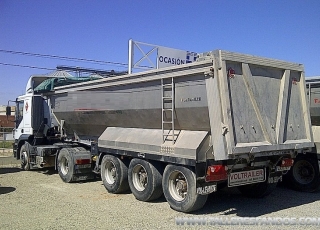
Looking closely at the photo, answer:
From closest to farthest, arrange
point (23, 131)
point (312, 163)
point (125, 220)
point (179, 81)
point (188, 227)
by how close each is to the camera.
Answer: point (188, 227), point (125, 220), point (179, 81), point (312, 163), point (23, 131)

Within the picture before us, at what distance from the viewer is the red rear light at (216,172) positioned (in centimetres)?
628

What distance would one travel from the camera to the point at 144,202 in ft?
25.7

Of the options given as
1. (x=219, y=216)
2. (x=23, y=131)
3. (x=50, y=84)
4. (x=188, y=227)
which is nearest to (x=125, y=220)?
(x=188, y=227)

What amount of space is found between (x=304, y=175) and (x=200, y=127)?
436 cm

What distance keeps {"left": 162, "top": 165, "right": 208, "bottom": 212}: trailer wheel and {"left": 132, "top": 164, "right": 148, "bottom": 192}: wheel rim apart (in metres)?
0.97

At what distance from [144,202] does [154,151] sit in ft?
4.25

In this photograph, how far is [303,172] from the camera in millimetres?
9422

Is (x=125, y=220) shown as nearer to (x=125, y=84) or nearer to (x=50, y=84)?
(x=125, y=84)

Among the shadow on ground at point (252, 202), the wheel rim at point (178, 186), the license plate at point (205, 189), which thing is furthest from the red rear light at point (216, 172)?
the shadow on ground at point (252, 202)

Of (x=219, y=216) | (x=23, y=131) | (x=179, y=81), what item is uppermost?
(x=179, y=81)

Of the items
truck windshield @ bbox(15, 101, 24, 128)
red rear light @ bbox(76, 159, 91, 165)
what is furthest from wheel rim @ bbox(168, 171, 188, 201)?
truck windshield @ bbox(15, 101, 24, 128)

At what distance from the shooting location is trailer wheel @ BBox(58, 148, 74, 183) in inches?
407

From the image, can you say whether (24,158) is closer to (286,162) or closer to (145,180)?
(145,180)

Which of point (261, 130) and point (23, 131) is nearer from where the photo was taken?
point (261, 130)
